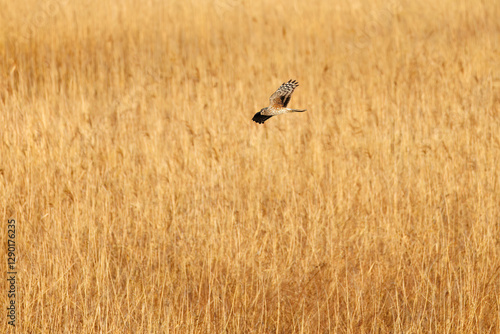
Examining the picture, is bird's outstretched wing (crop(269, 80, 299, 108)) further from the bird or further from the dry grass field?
the dry grass field

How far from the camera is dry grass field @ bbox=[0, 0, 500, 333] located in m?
2.91

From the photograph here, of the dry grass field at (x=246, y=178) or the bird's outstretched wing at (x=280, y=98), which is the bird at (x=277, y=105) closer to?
the bird's outstretched wing at (x=280, y=98)

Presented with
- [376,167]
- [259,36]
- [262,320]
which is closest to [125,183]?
[262,320]

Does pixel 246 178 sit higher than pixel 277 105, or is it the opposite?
pixel 277 105

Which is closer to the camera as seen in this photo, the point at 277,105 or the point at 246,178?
the point at 277,105

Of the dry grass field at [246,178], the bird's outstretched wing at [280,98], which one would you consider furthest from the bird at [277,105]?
the dry grass field at [246,178]

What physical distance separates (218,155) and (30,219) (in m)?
1.22

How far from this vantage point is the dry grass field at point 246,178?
2.91m

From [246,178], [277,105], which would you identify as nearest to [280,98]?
[277,105]

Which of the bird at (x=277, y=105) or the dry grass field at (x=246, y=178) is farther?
the dry grass field at (x=246, y=178)

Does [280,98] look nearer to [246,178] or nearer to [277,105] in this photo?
[277,105]

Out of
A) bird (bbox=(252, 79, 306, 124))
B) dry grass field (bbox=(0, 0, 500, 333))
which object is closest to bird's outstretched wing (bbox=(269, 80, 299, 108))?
bird (bbox=(252, 79, 306, 124))

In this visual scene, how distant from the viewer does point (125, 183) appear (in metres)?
3.85

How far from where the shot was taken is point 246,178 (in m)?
4.01
